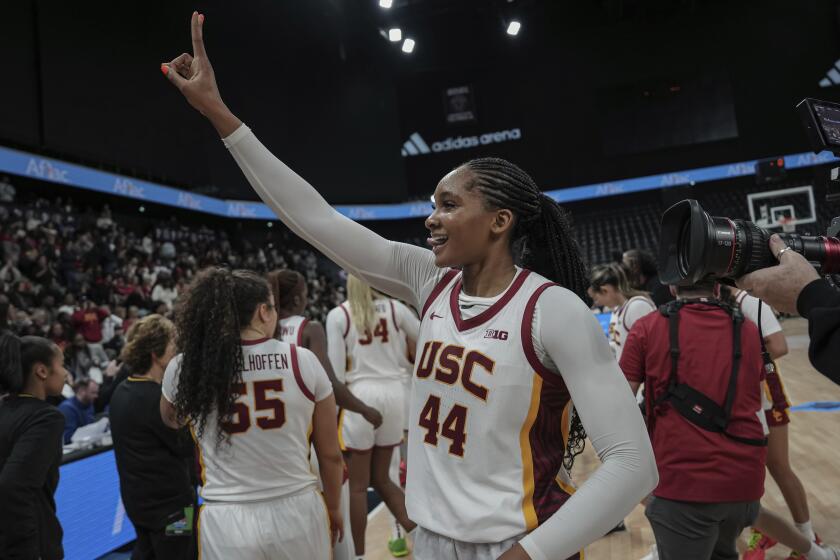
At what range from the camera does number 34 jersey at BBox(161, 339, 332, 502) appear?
7.23 feet

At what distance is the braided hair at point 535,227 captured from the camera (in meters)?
1.49

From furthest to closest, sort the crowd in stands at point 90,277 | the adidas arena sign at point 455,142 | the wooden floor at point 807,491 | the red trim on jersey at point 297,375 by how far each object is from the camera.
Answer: the adidas arena sign at point 455,142
the crowd in stands at point 90,277
the wooden floor at point 807,491
the red trim on jersey at point 297,375

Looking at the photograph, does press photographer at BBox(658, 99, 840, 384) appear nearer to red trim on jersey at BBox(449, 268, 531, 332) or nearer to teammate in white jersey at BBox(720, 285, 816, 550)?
red trim on jersey at BBox(449, 268, 531, 332)

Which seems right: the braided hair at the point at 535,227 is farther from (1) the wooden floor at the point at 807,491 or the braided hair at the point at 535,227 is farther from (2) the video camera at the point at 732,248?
(1) the wooden floor at the point at 807,491

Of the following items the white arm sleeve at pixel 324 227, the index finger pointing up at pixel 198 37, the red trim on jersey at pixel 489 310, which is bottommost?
the red trim on jersey at pixel 489 310

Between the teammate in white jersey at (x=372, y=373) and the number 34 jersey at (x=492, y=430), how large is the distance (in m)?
2.43

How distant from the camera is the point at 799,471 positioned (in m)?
4.84

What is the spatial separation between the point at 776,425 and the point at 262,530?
2582mm

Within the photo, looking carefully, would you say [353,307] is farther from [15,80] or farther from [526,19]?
[526,19]

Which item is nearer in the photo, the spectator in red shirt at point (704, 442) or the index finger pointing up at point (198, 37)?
the index finger pointing up at point (198, 37)

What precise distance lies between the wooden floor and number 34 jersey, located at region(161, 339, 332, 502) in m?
2.00

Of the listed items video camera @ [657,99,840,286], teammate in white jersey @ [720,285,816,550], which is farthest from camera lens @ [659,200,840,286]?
teammate in white jersey @ [720,285,816,550]

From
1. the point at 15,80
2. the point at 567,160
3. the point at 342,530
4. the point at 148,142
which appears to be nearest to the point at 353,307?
the point at 342,530

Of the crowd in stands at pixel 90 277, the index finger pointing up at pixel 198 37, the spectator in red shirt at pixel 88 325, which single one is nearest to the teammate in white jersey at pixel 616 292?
the index finger pointing up at pixel 198 37
